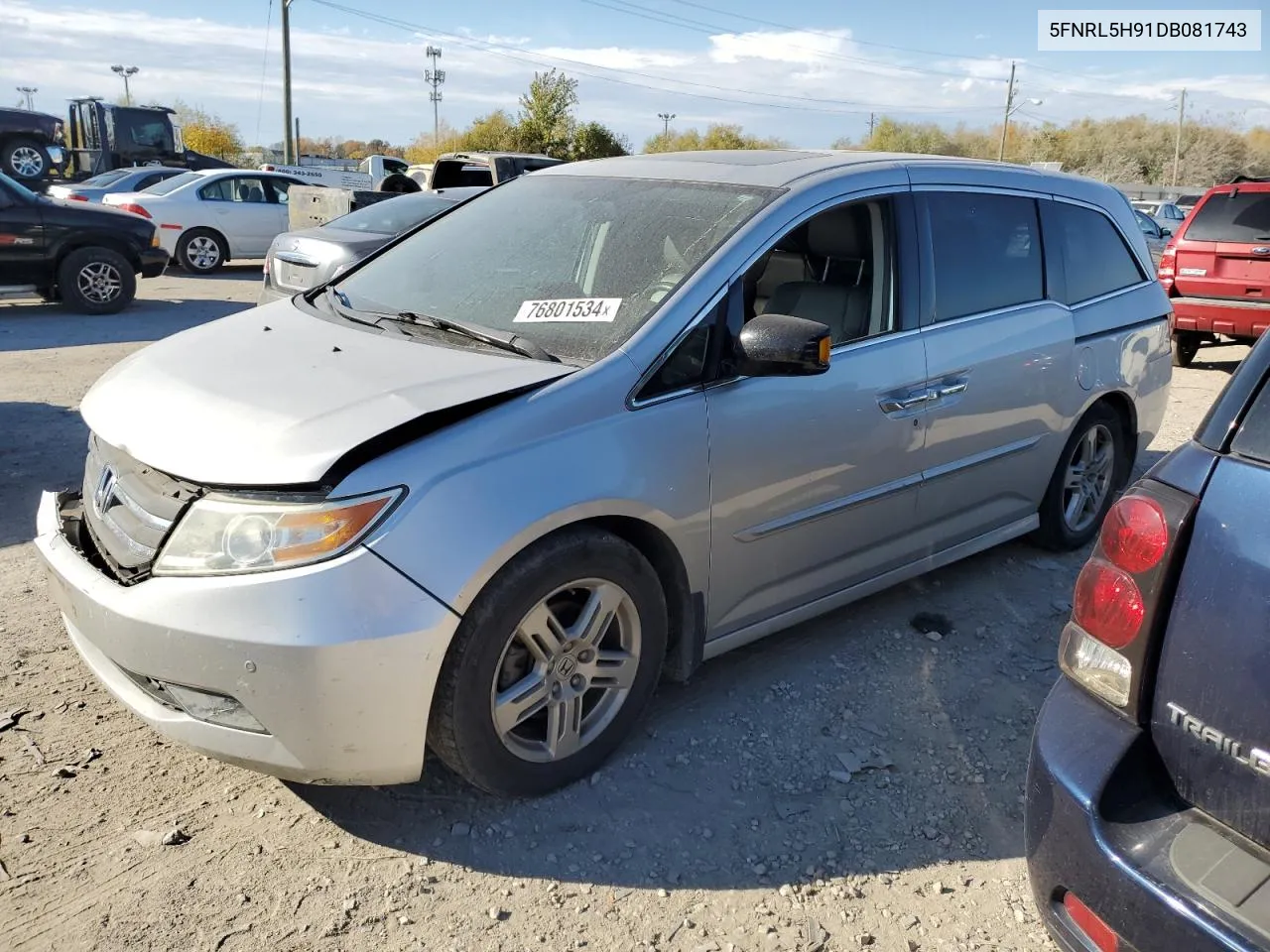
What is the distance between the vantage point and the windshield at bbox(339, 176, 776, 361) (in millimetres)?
3127

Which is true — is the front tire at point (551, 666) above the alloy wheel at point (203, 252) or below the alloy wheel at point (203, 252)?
below

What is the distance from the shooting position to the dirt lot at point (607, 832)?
8.04ft

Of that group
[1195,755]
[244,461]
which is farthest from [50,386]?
[1195,755]

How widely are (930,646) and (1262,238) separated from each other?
792 centimetres

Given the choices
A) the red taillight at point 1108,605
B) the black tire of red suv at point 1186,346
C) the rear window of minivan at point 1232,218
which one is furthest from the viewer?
the black tire of red suv at point 1186,346

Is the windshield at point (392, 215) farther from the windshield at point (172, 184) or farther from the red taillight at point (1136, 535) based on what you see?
the red taillight at point (1136, 535)

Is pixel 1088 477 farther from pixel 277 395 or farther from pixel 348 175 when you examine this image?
pixel 348 175

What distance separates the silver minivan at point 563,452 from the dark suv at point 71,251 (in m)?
8.53

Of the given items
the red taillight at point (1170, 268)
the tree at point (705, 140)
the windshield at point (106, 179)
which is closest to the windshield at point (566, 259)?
the red taillight at point (1170, 268)

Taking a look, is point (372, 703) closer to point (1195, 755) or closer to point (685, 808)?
point (685, 808)

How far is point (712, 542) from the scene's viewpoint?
305 centimetres

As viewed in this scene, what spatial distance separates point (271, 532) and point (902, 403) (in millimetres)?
2123

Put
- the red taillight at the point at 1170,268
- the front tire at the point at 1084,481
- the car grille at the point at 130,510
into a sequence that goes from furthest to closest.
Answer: the red taillight at the point at 1170,268 → the front tire at the point at 1084,481 → the car grille at the point at 130,510

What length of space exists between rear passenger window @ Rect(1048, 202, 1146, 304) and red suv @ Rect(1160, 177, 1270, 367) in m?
5.70
